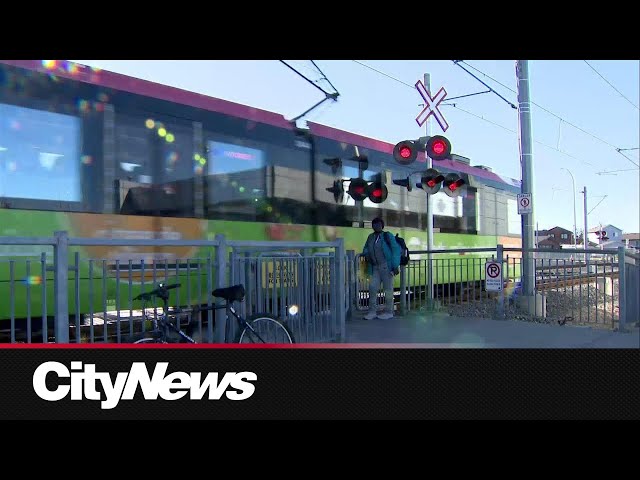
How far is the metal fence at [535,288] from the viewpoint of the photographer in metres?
7.50

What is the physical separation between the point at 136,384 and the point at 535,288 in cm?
719

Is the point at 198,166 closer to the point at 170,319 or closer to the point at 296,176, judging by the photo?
the point at 296,176

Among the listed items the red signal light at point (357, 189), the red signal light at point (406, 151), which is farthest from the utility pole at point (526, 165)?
the red signal light at point (357, 189)

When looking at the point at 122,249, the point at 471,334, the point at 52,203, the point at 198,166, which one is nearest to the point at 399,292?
the point at 471,334

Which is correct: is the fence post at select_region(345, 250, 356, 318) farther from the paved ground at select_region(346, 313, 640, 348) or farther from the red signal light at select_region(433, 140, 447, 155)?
the red signal light at select_region(433, 140, 447, 155)

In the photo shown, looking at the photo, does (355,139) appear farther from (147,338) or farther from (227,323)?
(147,338)

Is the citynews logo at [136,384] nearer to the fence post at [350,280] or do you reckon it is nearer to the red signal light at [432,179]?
the fence post at [350,280]

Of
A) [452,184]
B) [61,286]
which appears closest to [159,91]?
[61,286]

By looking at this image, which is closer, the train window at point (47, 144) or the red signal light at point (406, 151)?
the train window at point (47, 144)

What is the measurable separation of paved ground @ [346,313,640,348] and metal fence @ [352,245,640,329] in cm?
54

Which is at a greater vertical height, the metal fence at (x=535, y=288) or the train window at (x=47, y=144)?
the train window at (x=47, y=144)

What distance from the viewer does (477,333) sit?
7324 millimetres

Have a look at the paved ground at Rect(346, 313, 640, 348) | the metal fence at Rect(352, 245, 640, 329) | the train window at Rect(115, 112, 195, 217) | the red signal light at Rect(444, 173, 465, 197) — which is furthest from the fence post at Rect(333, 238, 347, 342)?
the red signal light at Rect(444, 173, 465, 197)

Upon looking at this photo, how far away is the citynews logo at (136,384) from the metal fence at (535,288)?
5.27 m
